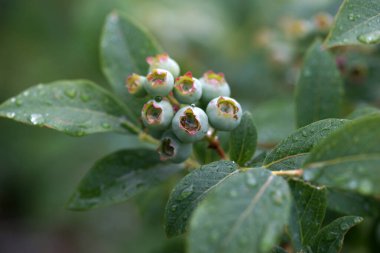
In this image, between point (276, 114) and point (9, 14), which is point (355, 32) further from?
point (9, 14)

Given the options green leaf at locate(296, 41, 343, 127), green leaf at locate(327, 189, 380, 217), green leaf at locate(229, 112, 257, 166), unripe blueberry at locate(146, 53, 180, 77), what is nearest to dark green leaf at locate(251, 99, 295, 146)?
green leaf at locate(296, 41, 343, 127)

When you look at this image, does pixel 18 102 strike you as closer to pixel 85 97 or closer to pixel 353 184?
pixel 85 97

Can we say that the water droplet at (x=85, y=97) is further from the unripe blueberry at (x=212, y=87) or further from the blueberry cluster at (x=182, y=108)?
the unripe blueberry at (x=212, y=87)

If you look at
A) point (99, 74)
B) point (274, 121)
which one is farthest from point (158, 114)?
point (99, 74)

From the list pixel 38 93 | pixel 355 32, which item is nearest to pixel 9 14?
pixel 38 93

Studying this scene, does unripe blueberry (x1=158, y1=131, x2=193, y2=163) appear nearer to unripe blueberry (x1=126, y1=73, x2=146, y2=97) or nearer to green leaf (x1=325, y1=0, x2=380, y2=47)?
unripe blueberry (x1=126, y1=73, x2=146, y2=97)
